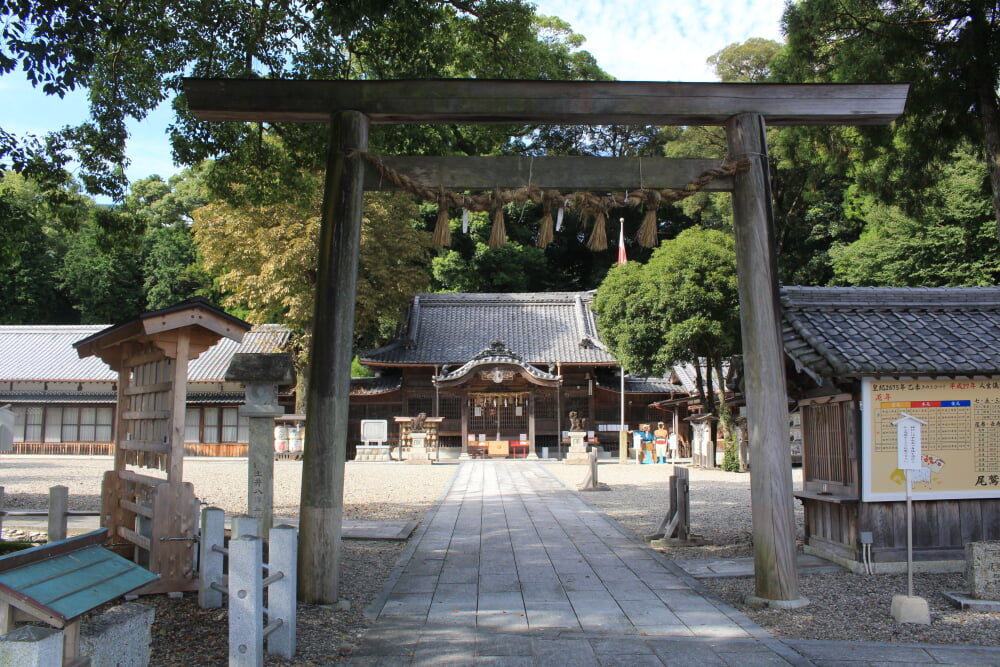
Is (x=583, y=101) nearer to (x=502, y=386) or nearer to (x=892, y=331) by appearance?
(x=892, y=331)

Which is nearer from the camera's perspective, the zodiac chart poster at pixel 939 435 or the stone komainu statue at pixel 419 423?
the zodiac chart poster at pixel 939 435

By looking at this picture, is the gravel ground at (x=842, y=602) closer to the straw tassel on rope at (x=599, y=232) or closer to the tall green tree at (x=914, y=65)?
the straw tassel on rope at (x=599, y=232)

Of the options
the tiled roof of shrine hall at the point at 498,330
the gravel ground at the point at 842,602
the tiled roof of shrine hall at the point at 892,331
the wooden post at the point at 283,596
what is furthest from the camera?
the tiled roof of shrine hall at the point at 498,330

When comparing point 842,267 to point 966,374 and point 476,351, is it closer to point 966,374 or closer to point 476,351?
point 476,351

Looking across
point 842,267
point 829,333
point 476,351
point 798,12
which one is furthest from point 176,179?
point 829,333

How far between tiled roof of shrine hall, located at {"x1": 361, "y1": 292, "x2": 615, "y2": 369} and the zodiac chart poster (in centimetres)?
1948

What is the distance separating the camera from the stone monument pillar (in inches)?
233

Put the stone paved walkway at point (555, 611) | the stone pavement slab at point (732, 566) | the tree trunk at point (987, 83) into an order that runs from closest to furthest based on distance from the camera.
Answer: the stone paved walkway at point (555, 611), the stone pavement slab at point (732, 566), the tree trunk at point (987, 83)

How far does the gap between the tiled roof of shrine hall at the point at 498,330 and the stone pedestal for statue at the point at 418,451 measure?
3.49m

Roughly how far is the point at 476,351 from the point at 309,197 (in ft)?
58.3

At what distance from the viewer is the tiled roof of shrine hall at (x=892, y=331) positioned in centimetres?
648

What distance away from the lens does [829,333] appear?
23.3ft

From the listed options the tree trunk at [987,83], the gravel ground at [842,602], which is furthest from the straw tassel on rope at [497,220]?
the tree trunk at [987,83]

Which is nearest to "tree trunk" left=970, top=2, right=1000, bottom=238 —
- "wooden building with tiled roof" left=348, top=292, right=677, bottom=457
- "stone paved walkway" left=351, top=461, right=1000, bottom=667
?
"stone paved walkway" left=351, top=461, right=1000, bottom=667
